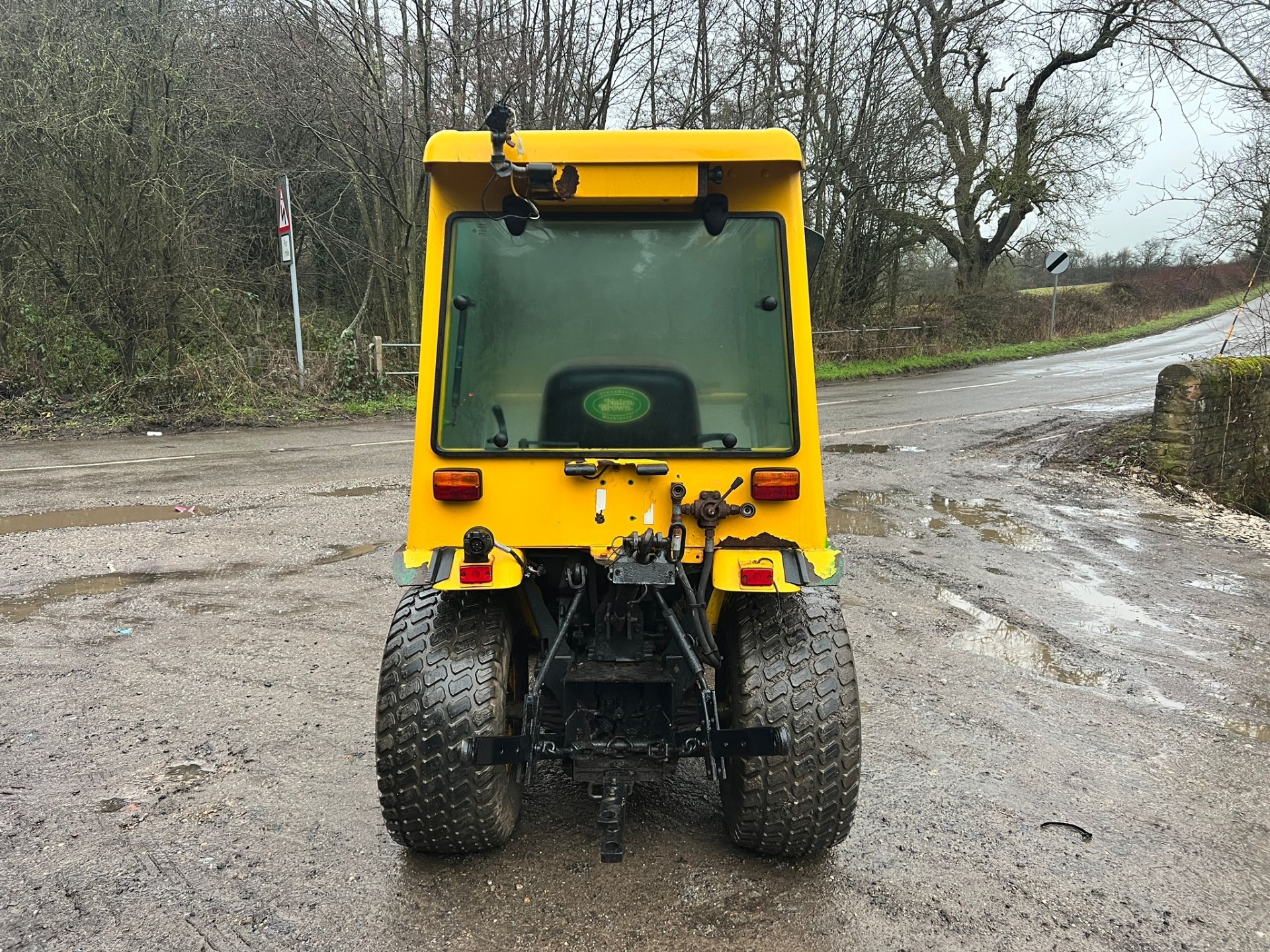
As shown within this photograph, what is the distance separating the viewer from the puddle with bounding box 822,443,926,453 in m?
10.5

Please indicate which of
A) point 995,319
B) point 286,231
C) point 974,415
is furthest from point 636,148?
point 995,319

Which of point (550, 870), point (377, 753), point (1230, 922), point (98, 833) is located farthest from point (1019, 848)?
point (98, 833)

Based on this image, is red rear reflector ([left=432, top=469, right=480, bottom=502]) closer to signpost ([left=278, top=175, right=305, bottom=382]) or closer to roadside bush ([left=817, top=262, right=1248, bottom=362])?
signpost ([left=278, top=175, right=305, bottom=382])

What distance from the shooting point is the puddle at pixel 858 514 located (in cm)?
724

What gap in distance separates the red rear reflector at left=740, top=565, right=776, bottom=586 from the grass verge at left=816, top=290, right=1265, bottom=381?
43.1ft

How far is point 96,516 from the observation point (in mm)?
7141

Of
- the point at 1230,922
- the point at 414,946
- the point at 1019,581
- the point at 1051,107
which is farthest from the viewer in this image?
the point at 1051,107

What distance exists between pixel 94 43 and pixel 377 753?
13.3 meters

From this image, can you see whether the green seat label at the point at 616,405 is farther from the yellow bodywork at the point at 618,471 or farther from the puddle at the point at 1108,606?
the puddle at the point at 1108,606

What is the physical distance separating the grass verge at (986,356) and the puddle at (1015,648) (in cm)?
1036

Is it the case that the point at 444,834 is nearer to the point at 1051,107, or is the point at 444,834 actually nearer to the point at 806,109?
the point at 806,109

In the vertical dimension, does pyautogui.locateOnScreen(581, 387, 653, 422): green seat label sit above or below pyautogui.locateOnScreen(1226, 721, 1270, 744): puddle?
above

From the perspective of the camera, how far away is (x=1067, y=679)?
4.50 m

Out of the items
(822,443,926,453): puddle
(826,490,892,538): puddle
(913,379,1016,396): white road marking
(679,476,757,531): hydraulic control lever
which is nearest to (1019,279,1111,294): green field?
(913,379,1016,396): white road marking
